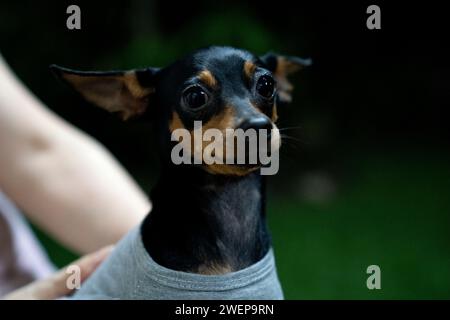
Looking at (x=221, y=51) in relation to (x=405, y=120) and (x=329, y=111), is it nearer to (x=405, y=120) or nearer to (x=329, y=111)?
(x=329, y=111)

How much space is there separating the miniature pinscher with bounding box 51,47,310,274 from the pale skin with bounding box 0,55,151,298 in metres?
0.39

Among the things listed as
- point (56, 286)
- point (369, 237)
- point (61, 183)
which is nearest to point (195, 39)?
point (369, 237)

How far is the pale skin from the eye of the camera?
1.12 metres

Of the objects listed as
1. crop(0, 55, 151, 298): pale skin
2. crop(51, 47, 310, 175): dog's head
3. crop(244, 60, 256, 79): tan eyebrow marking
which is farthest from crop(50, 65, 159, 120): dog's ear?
crop(0, 55, 151, 298): pale skin

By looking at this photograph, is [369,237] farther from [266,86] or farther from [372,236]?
[266,86]

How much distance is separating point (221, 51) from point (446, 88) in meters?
3.06

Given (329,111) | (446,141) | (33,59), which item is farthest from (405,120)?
(33,59)

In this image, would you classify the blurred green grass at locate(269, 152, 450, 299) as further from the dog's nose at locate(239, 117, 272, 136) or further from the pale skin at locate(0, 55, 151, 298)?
the dog's nose at locate(239, 117, 272, 136)

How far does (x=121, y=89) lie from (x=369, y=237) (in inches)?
78.9

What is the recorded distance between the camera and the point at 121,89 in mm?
733

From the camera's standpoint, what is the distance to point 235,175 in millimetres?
708

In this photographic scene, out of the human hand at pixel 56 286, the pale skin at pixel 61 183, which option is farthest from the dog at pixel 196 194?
the pale skin at pixel 61 183

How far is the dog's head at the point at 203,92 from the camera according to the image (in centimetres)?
64

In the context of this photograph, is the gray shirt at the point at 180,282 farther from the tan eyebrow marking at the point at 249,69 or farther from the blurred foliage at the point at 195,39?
the blurred foliage at the point at 195,39
